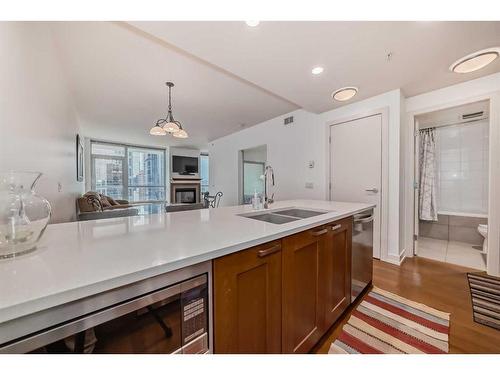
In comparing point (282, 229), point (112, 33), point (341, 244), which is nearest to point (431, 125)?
point (341, 244)

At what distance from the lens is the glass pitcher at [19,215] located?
687 mm

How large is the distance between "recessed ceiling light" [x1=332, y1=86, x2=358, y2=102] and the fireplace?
5.79 meters

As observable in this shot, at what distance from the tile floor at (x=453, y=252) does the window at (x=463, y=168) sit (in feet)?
2.11

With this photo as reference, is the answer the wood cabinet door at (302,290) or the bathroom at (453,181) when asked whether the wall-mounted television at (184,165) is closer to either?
the bathroom at (453,181)

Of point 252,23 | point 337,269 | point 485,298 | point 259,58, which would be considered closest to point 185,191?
point 259,58

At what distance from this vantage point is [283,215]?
1.77 metres

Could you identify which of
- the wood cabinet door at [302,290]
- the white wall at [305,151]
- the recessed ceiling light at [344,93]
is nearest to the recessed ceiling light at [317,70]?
the recessed ceiling light at [344,93]

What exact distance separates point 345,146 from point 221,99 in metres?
2.23

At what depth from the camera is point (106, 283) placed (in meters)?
0.51

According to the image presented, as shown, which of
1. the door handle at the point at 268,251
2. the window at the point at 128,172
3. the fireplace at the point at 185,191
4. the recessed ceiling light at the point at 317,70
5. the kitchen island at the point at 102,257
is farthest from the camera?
the fireplace at the point at 185,191

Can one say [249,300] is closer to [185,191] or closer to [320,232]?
[320,232]

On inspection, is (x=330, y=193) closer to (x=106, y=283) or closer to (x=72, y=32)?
(x=106, y=283)

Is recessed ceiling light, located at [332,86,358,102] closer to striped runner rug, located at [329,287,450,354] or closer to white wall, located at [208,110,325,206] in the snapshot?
white wall, located at [208,110,325,206]

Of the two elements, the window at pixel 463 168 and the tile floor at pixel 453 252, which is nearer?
the tile floor at pixel 453 252
